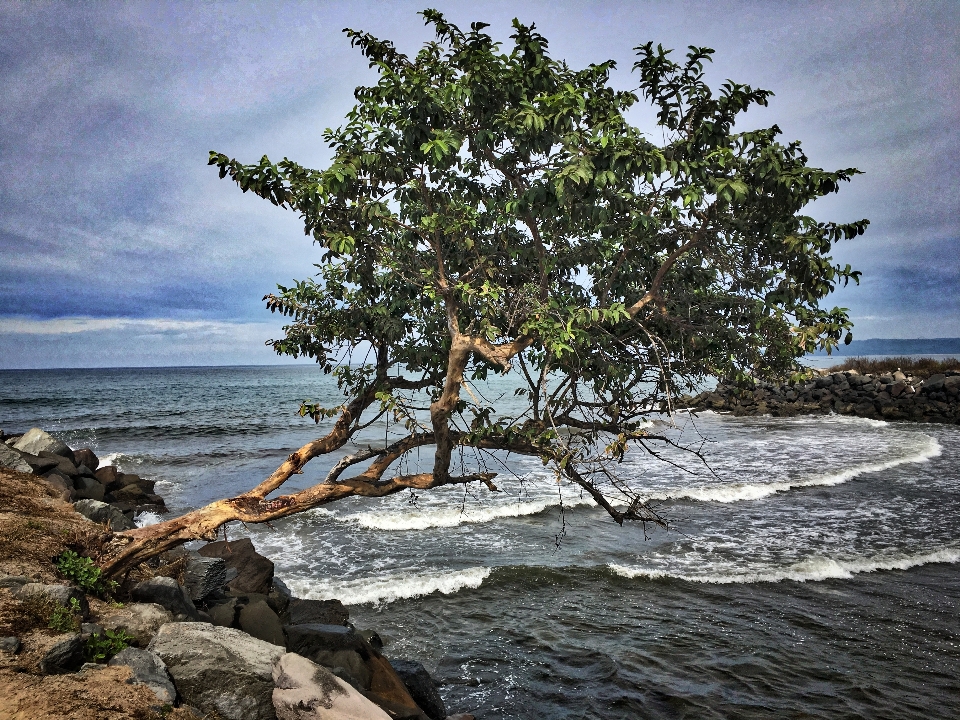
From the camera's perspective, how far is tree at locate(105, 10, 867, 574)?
18.7ft

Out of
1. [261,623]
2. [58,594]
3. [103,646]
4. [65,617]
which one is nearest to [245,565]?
[261,623]

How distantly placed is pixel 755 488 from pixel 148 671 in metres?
18.0

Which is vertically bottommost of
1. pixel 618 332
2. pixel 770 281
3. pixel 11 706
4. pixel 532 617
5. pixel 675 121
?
pixel 532 617

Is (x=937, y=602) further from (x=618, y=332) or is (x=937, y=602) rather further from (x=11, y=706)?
(x=11, y=706)

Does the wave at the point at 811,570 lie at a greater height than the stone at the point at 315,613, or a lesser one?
lesser

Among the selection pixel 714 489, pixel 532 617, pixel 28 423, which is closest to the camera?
pixel 532 617

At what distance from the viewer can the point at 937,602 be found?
10.0 meters

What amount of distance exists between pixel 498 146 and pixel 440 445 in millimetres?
3649

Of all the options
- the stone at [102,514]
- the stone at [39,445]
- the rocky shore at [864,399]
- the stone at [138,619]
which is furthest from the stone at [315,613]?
the rocky shore at [864,399]

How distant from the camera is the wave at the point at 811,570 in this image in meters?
11.2

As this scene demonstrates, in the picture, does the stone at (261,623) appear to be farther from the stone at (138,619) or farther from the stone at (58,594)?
the stone at (58,594)

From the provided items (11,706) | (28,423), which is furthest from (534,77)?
(28,423)

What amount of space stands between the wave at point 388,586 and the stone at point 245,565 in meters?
1.98

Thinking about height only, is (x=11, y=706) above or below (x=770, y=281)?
below
